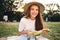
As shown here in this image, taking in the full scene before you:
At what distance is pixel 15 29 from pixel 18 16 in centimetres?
13

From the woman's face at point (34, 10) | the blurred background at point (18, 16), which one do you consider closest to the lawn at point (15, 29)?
the blurred background at point (18, 16)

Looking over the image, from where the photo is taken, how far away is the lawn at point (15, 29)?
6.99 ft

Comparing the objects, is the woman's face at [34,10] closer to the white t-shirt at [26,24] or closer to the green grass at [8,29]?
the white t-shirt at [26,24]

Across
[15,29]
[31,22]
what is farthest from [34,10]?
[15,29]

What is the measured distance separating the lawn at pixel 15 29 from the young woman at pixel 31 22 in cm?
6

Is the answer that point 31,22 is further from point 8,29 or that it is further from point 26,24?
point 8,29

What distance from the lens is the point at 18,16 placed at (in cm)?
214

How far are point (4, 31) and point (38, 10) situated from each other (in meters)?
0.40

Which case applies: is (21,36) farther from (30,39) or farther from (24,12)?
(24,12)

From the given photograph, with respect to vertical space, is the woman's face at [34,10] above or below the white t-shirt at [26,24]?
above

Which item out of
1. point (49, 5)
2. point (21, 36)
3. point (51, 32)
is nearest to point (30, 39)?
point (21, 36)

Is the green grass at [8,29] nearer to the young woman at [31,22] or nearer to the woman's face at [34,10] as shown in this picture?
the young woman at [31,22]

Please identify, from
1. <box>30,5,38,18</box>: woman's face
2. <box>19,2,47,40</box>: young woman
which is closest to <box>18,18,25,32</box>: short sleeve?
<box>19,2,47,40</box>: young woman

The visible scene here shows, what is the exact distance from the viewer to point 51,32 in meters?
2.14
